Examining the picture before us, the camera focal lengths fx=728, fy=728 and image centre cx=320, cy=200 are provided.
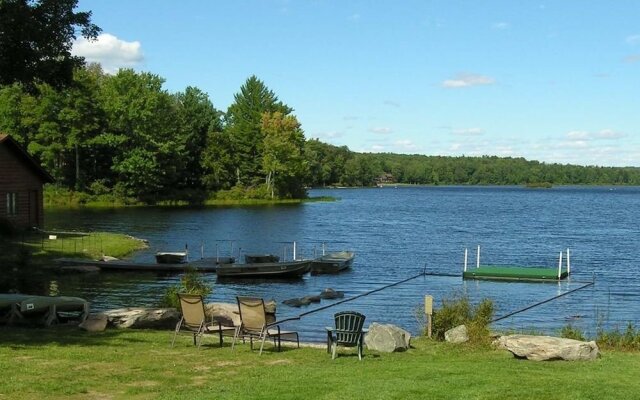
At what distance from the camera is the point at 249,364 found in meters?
12.1

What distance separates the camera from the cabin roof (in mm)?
42531

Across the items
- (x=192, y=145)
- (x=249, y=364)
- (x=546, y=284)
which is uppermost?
(x=192, y=145)

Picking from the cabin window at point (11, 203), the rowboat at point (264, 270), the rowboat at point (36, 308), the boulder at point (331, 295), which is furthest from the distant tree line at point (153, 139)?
the rowboat at point (36, 308)

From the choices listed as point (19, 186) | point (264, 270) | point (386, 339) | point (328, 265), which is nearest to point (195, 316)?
point (386, 339)

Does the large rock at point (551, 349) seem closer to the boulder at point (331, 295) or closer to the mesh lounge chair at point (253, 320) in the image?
the mesh lounge chair at point (253, 320)

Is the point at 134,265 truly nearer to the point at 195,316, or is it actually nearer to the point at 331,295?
the point at 331,295

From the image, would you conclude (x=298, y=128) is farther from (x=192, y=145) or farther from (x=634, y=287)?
(x=634, y=287)

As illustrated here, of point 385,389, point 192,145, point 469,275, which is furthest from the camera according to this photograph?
point 192,145

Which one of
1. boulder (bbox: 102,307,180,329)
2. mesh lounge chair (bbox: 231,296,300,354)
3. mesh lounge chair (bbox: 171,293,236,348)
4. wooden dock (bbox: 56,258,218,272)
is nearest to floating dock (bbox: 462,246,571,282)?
wooden dock (bbox: 56,258,218,272)

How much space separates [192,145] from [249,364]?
101891 mm

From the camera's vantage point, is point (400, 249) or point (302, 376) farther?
point (400, 249)

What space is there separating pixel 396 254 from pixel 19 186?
25.4 meters

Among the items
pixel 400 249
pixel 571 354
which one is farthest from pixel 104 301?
pixel 400 249

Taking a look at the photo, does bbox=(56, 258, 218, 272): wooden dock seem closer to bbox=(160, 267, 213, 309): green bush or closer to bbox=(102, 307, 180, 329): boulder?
bbox=(160, 267, 213, 309): green bush
